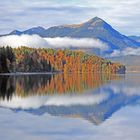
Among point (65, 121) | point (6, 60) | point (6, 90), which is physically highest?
point (65, 121)

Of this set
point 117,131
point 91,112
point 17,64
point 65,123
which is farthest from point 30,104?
point 17,64

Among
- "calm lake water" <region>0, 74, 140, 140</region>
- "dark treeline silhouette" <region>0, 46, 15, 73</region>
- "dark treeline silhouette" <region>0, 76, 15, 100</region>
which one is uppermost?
"calm lake water" <region>0, 74, 140, 140</region>

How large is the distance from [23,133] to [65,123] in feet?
16.5

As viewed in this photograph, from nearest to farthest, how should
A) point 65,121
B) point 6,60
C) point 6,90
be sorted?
point 65,121 → point 6,90 → point 6,60

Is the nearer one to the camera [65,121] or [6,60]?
[65,121]

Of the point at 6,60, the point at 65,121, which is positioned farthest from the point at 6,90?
the point at 6,60

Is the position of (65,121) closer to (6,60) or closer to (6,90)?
(6,90)

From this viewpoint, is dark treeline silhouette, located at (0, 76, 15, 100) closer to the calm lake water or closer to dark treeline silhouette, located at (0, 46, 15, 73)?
the calm lake water

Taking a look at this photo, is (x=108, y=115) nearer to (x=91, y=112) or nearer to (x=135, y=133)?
(x=91, y=112)

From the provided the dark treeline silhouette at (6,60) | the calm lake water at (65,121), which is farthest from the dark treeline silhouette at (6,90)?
the dark treeline silhouette at (6,60)

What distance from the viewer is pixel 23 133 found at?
949 inches

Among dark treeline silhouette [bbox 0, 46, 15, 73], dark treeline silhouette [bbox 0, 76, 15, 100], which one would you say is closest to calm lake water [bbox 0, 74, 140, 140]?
dark treeline silhouette [bbox 0, 76, 15, 100]

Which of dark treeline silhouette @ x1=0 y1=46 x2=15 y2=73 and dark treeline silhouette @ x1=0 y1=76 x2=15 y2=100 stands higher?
dark treeline silhouette @ x1=0 y1=76 x2=15 y2=100

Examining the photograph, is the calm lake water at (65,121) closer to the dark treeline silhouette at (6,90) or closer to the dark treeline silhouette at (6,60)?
the dark treeline silhouette at (6,90)
